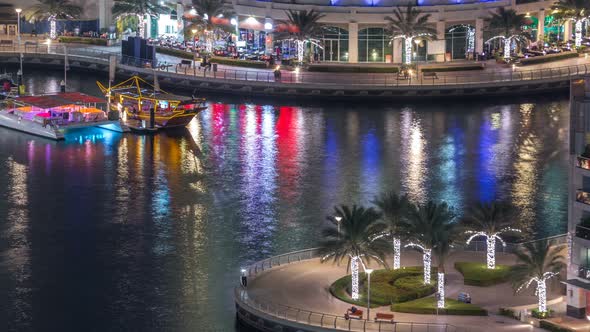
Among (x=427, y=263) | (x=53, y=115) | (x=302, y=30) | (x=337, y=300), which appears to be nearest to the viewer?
(x=337, y=300)

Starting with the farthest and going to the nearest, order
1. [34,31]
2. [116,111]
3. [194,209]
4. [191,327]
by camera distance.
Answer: [34,31] → [116,111] → [194,209] → [191,327]

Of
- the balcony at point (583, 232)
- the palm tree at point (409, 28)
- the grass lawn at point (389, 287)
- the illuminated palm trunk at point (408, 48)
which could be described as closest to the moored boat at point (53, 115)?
the palm tree at point (409, 28)

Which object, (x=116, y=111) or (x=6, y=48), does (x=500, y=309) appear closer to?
(x=116, y=111)

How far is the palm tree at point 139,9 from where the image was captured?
16075 centimetres

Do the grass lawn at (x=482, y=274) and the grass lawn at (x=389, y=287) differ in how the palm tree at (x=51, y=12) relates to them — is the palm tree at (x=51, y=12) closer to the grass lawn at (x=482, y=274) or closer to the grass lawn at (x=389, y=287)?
the grass lawn at (x=389, y=287)

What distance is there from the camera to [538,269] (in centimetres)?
6606

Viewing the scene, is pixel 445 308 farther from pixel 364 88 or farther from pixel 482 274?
pixel 364 88

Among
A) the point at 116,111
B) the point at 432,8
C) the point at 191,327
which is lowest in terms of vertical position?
the point at 191,327

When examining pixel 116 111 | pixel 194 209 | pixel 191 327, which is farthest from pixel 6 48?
pixel 191 327

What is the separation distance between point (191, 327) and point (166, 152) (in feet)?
145

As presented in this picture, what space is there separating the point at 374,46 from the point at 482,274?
265 ft

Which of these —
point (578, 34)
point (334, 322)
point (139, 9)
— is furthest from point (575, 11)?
point (334, 322)

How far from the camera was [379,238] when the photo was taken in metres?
71.8

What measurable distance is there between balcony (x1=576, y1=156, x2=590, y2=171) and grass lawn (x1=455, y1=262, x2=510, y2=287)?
20.6 feet
